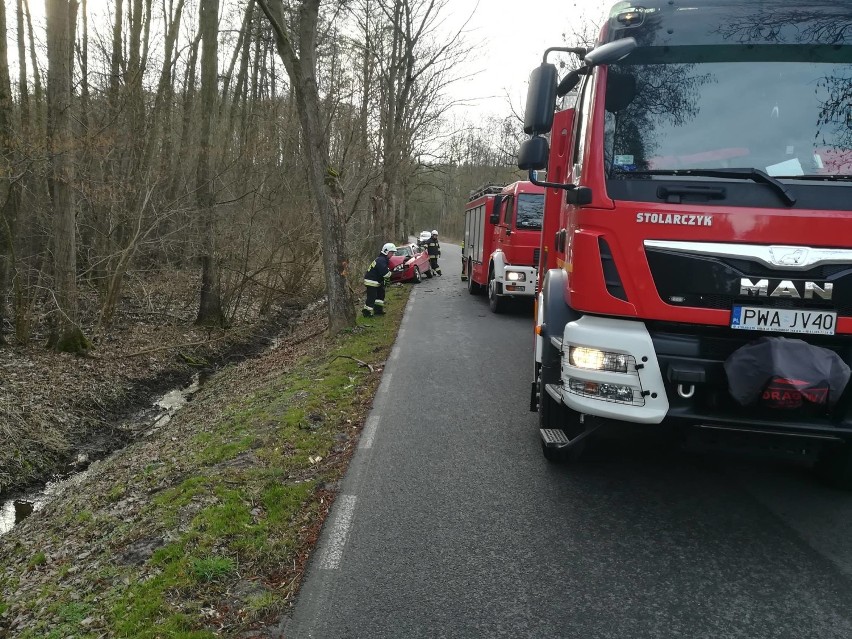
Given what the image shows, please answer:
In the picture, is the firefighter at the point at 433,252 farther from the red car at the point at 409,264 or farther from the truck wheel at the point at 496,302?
the truck wheel at the point at 496,302

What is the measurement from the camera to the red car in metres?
22.4

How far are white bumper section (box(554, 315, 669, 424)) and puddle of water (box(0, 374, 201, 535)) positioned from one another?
19.2 ft

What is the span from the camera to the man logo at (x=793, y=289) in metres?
3.55

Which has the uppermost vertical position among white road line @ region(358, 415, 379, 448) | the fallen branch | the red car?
the red car

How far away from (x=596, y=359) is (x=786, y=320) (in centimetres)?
109

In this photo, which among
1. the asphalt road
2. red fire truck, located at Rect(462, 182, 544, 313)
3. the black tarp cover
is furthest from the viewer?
red fire truck, located at Rect(462, 182, 544, 313)

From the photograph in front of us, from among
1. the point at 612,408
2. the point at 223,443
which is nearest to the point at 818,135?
the point at 612,408

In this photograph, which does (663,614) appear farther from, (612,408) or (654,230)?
(654,230)

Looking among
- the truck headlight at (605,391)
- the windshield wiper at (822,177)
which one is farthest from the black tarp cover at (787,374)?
the windshield wiper at (822,177)

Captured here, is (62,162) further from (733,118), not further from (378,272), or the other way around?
(733,118)

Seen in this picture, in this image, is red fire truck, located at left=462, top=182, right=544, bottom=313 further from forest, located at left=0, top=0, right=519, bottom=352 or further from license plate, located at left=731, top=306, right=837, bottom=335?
license plate, located at left=731, top=306, right=837, bottom=335

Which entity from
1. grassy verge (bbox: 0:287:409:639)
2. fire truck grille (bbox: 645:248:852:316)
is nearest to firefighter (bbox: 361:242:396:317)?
grassy verge (bbox: 0:287:409:639)

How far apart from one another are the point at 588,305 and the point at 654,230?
60 centimetres

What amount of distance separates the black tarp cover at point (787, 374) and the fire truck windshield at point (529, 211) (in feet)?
31.8
